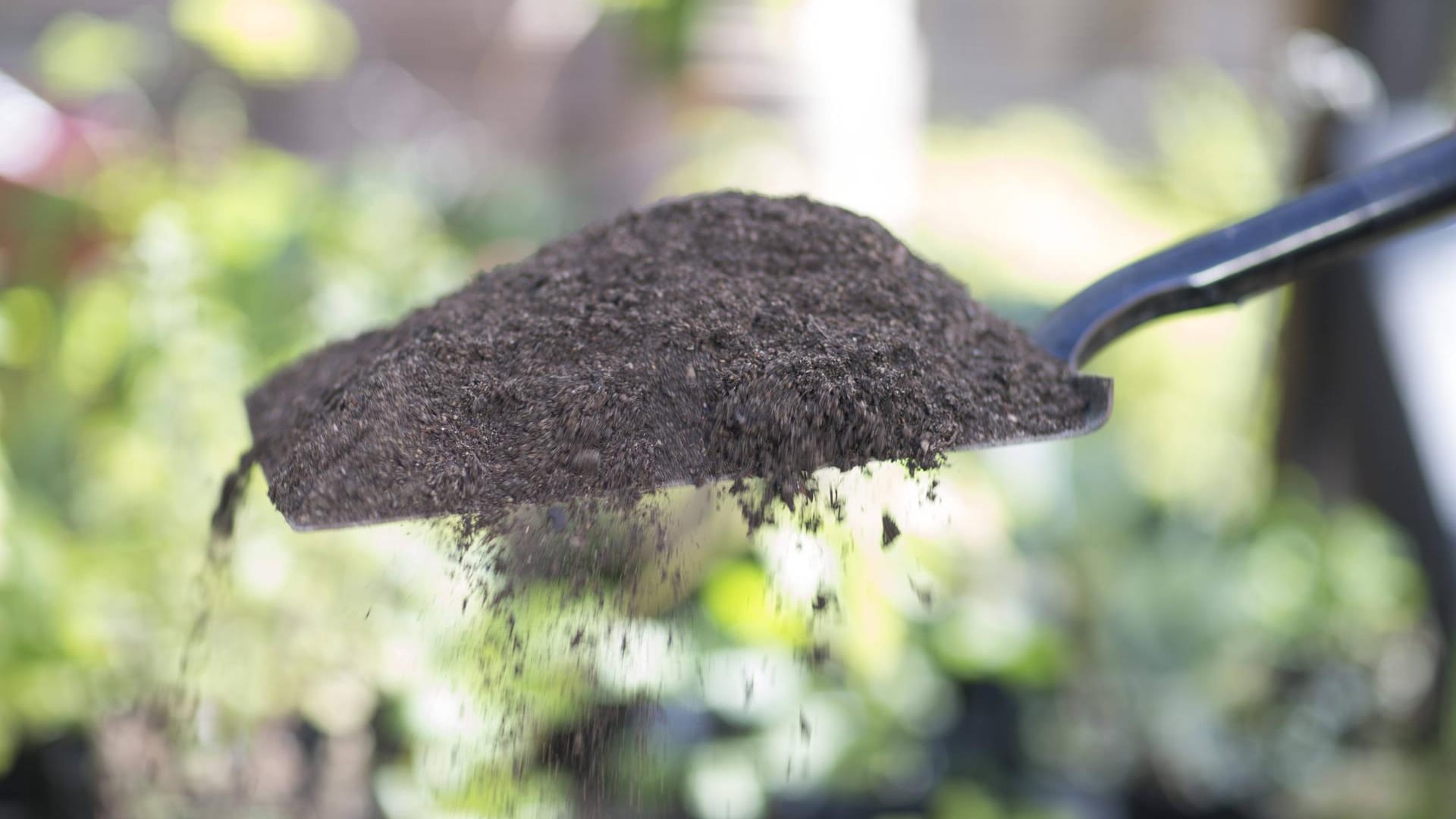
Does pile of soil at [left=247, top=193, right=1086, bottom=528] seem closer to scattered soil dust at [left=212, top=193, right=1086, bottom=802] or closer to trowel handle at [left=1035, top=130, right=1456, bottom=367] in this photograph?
scattered soil dust at [left=212, top=193, right=1086, bottom=802]

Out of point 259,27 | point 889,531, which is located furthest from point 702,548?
point 259,27

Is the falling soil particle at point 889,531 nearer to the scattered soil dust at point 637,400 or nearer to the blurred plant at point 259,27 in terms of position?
the scattered soil dust at point 637,400

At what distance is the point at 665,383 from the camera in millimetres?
742

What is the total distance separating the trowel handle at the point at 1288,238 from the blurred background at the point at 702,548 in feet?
0.82

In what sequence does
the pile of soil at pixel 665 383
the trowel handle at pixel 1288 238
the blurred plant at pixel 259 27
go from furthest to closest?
the blurred plant at pixel 259 27 < the trowel handle at pixel 1288 238 < the pile of soil at pixel 665 383

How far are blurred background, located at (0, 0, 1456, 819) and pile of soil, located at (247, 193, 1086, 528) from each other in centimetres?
8

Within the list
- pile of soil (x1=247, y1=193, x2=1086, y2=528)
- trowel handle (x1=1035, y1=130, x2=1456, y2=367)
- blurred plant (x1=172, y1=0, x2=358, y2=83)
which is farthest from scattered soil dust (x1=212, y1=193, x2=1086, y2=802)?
blurred plant (x1=172, y1=0, x2=358, y2=83)

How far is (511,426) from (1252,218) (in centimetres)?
63

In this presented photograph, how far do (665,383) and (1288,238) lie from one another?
529 mm

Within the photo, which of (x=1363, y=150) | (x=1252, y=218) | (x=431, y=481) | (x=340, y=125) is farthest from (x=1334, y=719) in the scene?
(x=340, y=125)

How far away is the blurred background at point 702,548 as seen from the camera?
136 cm

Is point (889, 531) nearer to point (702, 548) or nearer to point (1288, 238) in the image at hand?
point (1288, 238)

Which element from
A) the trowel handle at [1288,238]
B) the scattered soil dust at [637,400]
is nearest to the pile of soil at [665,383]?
the scattered soil dust at [637,400]

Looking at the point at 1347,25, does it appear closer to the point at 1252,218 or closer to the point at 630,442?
the point at 1252,218
